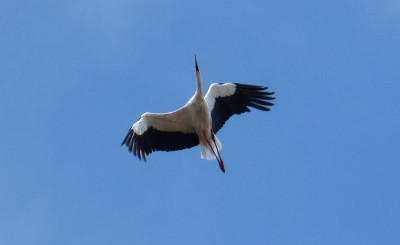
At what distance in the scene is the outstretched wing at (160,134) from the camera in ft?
59.3

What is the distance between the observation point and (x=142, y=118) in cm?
1819

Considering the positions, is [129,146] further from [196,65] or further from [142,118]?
[196,65]

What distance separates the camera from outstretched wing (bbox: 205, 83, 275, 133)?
1805 centimetres

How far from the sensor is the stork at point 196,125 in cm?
1802

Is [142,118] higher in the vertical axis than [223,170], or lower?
higher

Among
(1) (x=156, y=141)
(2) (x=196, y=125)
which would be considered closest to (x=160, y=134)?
(1) (x=156, y=141)

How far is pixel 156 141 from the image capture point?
60.1 ft

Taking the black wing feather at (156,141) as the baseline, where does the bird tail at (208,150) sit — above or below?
below

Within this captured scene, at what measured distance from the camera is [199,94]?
57.3 feet

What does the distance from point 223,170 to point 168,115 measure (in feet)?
4.40

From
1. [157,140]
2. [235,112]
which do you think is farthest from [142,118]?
[235,112]

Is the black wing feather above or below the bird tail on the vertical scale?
above

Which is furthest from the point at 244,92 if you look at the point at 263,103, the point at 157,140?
the point at 157,140

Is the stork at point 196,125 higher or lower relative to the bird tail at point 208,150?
higher
